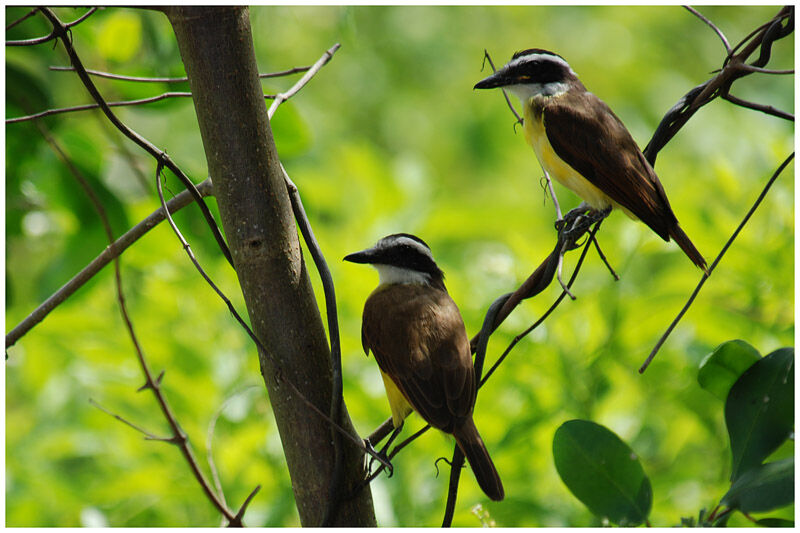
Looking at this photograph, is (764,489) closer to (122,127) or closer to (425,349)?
(425,349)

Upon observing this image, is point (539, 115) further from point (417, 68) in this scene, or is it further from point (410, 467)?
point (417, 68)

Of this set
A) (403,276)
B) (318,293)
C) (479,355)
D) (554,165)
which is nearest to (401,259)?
(403,276)

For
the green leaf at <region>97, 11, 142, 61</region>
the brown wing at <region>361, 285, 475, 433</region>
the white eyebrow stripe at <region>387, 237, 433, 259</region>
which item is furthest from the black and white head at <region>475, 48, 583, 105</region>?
the green leaf at <region>97, 11, 142, 61</region>

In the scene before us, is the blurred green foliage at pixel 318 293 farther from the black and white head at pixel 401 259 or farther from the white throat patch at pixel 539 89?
the white throat patch at pixel 539 89

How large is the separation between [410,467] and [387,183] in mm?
1116

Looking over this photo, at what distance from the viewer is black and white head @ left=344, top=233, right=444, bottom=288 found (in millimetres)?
1852

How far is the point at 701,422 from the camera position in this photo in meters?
2.37

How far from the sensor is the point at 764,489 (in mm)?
1215

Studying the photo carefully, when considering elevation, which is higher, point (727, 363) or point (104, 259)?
point (104, 259)

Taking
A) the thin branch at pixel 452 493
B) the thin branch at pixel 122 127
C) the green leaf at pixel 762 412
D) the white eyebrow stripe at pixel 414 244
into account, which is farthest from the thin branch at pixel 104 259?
the green leaf at pixel 762 412

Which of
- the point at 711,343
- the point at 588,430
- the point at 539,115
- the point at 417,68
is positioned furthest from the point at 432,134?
the point at 588,430

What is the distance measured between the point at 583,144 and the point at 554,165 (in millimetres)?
126

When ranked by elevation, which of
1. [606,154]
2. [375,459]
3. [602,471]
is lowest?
[602,471]

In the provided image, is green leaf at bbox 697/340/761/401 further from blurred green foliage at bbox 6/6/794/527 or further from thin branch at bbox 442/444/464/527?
blurred green foliage at bbox 6/6/794/527
